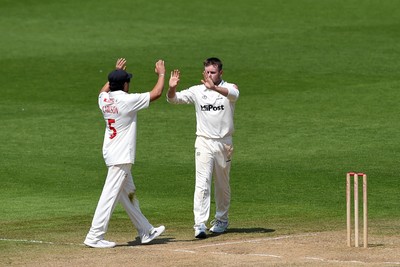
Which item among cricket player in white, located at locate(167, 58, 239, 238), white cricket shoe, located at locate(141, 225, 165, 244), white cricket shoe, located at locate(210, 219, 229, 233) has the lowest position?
white cricket shoe, located at locate(141, 225, 165, 244)

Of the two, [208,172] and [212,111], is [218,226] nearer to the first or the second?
[208,172]

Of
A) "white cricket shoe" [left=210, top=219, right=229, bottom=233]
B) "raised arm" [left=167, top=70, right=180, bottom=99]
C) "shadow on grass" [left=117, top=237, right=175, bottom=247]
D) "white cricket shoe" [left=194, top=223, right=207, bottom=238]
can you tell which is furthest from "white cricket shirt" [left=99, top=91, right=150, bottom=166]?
"white cricket shoe" [left=210, top=219, right=229, bottom=233]

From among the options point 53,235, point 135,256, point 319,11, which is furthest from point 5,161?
point 319,11

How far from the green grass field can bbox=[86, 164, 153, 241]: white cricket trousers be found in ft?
2.54

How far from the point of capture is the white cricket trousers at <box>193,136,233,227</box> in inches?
609

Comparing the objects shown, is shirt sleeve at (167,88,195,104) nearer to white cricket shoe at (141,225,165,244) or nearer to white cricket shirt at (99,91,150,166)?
white cricket shirt at (99,91,150,166)

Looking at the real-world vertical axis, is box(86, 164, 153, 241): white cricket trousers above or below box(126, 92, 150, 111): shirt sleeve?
below

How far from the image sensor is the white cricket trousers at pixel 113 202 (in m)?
14.7

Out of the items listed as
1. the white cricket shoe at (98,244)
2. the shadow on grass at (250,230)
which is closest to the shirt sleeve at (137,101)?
the white cricket shoe at (98,244)

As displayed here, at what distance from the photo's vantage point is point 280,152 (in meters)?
22.9

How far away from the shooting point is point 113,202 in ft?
48.4

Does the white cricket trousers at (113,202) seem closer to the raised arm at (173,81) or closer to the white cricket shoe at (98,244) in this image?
the white cricket shoe at (98,244)

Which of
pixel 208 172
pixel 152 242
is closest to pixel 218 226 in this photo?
pixel 208 172

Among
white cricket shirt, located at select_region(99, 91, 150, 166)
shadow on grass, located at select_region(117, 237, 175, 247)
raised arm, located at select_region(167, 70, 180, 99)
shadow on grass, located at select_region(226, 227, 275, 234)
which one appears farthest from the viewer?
shadow on grass, located at select_region(226, 227, 275, 234)
